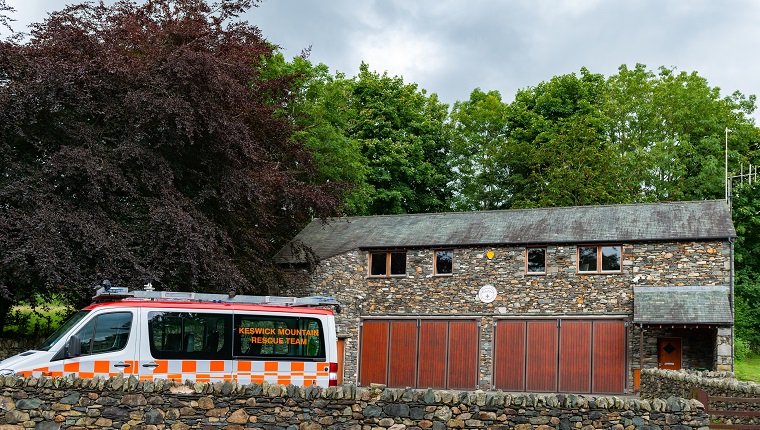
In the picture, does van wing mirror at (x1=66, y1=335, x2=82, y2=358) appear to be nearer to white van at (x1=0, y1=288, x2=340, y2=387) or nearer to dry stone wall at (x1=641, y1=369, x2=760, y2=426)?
white van at (x1=0, y1=288, x2=340, y2=387)

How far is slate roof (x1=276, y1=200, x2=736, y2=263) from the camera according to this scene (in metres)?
26.5

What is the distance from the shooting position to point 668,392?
19.0 metres

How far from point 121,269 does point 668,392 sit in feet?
43.3

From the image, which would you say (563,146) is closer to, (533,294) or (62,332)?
(533,294)

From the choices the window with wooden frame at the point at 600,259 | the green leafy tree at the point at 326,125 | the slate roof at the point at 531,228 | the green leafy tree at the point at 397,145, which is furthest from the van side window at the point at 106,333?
the green leafy tree at the point at 397,145

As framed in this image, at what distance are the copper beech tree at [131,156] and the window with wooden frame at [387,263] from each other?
5.10m

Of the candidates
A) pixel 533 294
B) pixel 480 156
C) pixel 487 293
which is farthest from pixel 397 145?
pixel 533 294

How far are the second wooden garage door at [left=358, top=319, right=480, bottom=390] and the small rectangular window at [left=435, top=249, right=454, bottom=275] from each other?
1732mm

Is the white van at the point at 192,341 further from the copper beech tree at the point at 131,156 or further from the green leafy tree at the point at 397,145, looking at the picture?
the green leafy tree at the point at 397,145

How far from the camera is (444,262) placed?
95.3 ft

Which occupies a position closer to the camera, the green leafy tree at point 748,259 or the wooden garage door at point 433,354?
the wooden garage door at point 433,354

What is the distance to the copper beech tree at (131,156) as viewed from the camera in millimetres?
19812

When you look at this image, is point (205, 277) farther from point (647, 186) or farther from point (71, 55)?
point (647, 186)

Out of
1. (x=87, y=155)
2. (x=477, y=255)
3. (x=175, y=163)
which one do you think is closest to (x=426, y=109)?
(x=477, y=255)
